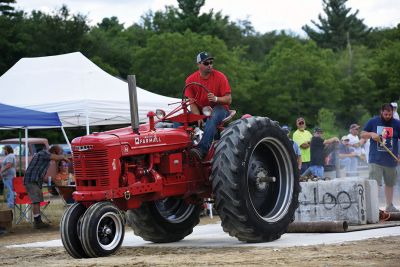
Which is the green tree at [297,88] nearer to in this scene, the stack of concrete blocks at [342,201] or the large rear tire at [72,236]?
the stack of concrete blocks at [342,201]

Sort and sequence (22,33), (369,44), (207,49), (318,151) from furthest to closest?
(369,44) < (207,49) < (22,33) < (318,151)

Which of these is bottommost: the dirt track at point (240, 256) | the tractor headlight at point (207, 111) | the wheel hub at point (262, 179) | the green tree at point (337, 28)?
the dirt track at point (240, 256)

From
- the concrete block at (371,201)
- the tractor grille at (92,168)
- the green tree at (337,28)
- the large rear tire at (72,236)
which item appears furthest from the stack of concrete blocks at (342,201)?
the green tree at (337,28)

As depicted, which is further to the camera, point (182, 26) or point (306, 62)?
point (182, 26)

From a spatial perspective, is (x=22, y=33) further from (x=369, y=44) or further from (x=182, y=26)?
(x=369, y=44)

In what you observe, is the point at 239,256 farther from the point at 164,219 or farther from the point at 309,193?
the point at 309,193

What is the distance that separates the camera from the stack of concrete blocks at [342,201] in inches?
496

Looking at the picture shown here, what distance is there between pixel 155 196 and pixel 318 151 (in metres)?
9.63

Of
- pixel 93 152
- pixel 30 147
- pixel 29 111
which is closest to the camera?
pixel 93 152

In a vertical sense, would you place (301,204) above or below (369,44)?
below

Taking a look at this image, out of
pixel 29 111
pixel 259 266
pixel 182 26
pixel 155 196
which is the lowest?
pixel 259 266

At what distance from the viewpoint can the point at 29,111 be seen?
688 inches

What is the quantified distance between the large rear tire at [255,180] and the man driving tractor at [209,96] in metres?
Answer: 0.27

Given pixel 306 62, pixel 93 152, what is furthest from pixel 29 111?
pixel 306 62
